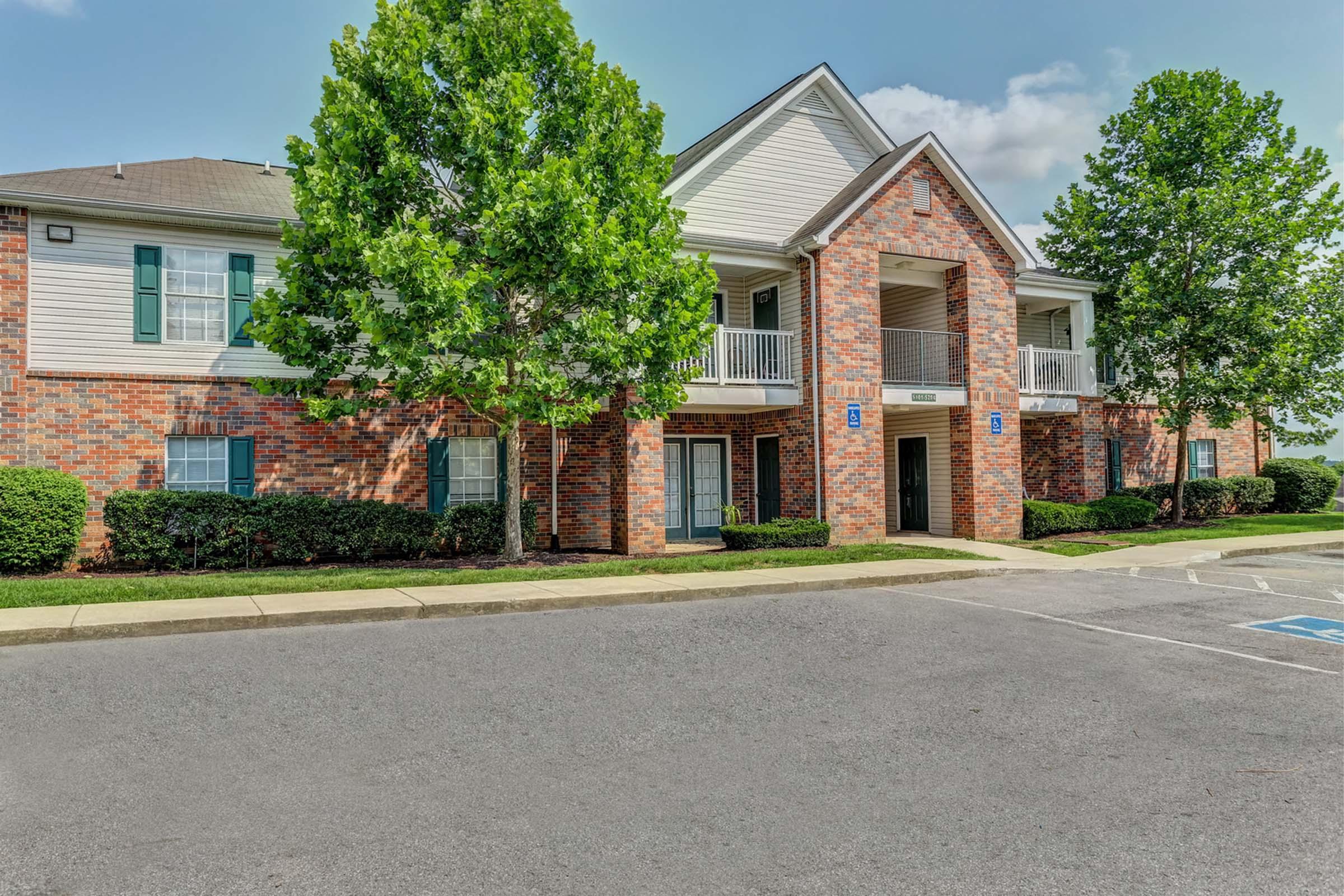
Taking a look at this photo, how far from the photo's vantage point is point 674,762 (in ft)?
17.9

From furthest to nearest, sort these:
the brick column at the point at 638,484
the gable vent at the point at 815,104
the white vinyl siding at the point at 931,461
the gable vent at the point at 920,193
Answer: the gable vent at the point at 815,104 < the white vinyl siding at the point at 931,461 < the gable vent at the point at 920,193 < the brick column at the point at 638,484

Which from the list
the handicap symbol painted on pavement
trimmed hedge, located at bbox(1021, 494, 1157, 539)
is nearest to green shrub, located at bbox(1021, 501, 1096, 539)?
trimmed hedge, located at bbox(1021, 494, 1157, 539)

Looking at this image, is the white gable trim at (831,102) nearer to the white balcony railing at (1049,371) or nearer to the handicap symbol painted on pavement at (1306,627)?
the white balcony railing at (1049,371)

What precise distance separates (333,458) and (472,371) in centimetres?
451

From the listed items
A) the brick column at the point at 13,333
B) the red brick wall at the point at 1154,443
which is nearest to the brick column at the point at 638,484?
the brick column at the point at 13,333

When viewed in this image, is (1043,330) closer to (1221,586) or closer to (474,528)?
(1221,586)

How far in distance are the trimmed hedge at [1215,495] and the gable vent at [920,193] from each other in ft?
32.1

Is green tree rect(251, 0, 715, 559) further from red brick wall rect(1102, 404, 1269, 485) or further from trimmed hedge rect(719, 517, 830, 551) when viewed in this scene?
red brick wall rect(1102, 404, 1269, 485)

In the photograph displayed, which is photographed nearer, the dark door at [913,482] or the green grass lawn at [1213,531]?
the green grass lawn at [1213,531]

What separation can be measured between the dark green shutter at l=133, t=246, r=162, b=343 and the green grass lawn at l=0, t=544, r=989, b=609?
164 inches

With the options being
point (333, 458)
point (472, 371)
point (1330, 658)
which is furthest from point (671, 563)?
point (1330, 658)

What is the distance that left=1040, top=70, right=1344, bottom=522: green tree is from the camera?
70.4 feet

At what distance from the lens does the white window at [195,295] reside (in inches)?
592

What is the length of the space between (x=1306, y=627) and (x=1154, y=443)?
17358mm
